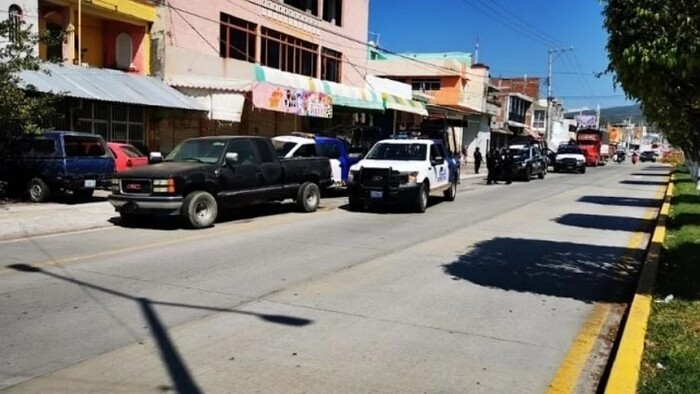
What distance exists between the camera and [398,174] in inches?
635

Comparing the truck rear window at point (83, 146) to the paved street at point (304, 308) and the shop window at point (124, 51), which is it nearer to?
the paved street at point (304, 308)

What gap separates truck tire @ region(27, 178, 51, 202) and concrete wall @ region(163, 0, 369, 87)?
27.3 feet

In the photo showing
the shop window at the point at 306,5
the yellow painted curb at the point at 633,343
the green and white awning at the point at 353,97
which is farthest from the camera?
the shop window at the point at 306,5

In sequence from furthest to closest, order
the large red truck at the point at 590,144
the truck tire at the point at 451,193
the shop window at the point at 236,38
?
the large red truck at the point at 590,144 < the shop window at the point at 236,38 < the truck tire at the point at 451,193

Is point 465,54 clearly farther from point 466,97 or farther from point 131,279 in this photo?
point 131,279

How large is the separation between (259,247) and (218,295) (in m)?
3.36

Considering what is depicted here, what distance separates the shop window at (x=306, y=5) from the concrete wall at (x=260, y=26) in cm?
40

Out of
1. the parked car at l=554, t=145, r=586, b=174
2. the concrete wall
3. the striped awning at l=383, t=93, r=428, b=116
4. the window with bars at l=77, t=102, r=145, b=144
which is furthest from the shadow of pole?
the parked car at l=554, t=145, r=586, b=174

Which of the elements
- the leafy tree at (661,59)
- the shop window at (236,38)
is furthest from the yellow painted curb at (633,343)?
the shop window at (236,38)

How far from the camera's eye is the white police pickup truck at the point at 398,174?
16.1 metres

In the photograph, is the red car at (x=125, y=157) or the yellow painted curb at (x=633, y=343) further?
the red car at (x=125, y=157)

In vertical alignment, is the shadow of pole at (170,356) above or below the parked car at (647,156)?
below

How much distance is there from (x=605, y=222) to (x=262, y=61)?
18262mm

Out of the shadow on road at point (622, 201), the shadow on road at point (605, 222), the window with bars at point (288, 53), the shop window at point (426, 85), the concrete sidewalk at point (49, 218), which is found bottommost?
the concrete sidewalk at point (49, 218)
